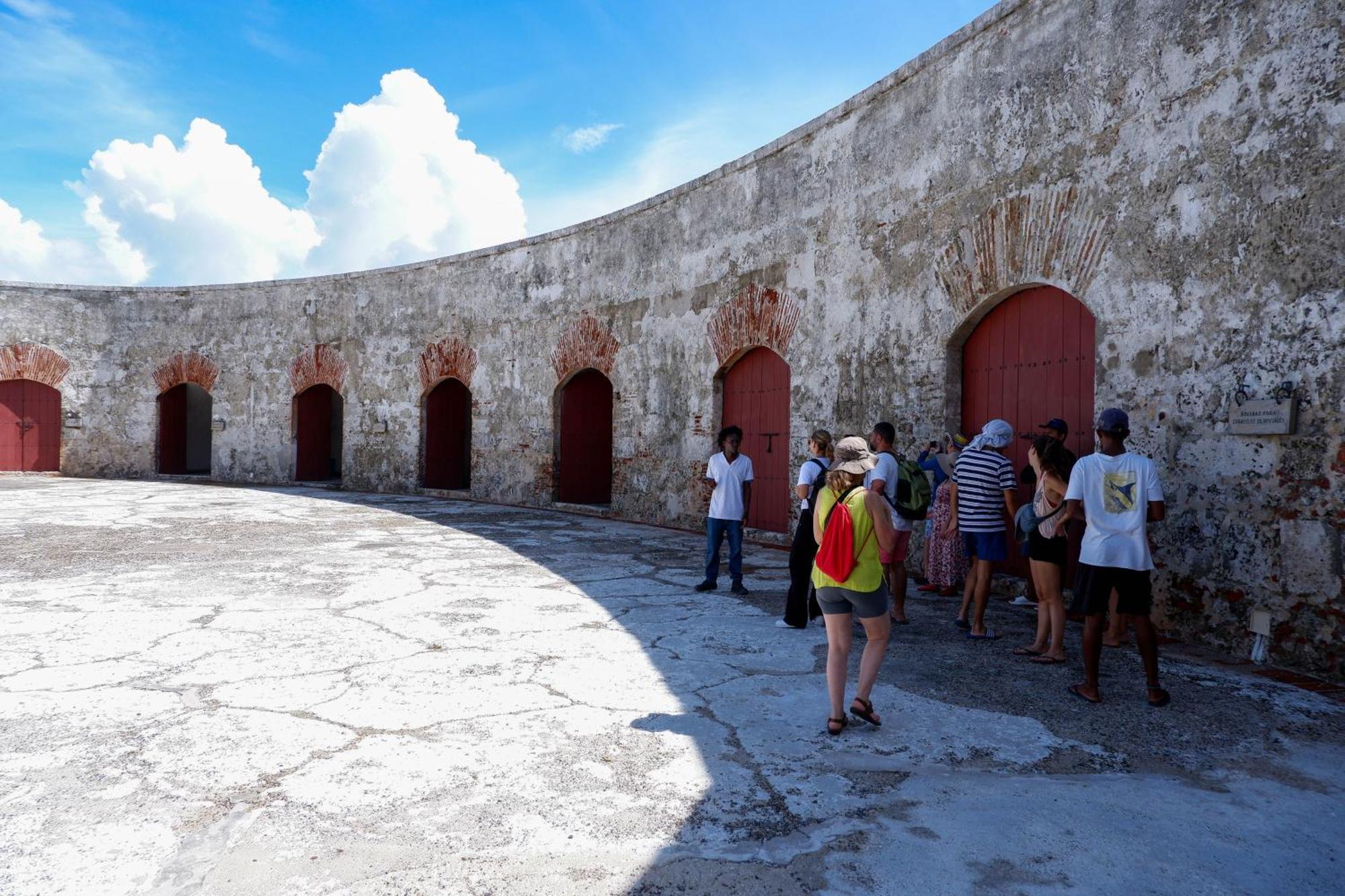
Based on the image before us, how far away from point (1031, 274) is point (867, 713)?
138 inches

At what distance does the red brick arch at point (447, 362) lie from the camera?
1261cm

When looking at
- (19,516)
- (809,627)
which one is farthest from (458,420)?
(809,627)

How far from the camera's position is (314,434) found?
1546cm

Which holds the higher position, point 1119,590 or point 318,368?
point 318,368

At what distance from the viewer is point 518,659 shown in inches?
154

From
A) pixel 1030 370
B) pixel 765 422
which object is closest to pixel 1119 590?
pixel 1030 370

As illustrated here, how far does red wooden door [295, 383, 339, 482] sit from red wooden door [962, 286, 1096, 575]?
39.5ft

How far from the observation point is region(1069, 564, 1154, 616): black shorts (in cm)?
359

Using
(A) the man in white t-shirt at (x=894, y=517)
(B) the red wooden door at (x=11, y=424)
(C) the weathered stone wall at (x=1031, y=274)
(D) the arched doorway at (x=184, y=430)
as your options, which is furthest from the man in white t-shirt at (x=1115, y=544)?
(B) the red wooden door at (x=11, y=424)

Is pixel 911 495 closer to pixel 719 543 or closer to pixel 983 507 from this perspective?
pixel 983 507

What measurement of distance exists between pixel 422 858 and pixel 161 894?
22.6 inches

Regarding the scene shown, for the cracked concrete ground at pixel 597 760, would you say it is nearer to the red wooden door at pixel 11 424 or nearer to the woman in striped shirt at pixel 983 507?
the woman in striped shirt at pixel 983 507

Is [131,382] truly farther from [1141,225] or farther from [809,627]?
[1141,225]

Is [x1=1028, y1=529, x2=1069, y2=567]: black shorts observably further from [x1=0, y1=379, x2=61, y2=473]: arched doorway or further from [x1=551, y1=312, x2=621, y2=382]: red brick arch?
[x1=0, y1=379, x2=61, y2=473]: arched doorway
